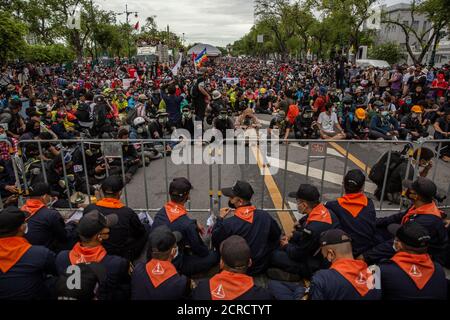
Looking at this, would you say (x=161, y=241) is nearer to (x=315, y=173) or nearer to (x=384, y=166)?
(x=384, y=166)

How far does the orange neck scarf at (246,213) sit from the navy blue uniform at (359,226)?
42.3 inches

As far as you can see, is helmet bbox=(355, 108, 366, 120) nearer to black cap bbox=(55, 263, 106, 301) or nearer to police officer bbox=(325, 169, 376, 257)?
police officer bbox=(325, 169, 376, 257)

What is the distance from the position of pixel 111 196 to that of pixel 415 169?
15.0 ft

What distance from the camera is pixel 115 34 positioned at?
155 feet

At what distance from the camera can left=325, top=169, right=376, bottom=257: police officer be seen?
12.5 ft

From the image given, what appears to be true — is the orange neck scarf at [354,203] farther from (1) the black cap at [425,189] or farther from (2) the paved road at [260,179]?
(2) the paved road at [260,179]

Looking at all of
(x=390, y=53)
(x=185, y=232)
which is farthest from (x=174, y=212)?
(x=390, y=53)

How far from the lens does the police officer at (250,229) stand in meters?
3.66

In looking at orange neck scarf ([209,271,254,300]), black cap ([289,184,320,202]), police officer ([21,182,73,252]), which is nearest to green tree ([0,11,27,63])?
police officer ([21,182,73,252])

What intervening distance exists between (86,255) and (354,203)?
2.99m

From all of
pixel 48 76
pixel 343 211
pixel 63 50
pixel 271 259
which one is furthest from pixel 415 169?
pixel 63 50

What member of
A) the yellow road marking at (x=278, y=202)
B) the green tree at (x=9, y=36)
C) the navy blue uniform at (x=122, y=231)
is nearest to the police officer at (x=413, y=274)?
the yellow road marking at (x=278, y=202)

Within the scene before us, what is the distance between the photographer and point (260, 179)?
287 inches

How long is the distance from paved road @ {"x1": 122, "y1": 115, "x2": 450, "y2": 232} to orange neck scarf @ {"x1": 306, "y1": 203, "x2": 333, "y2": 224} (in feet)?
5.54
